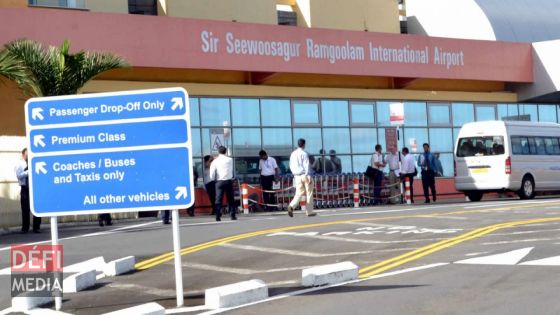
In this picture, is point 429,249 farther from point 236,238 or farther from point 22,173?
point 22,173

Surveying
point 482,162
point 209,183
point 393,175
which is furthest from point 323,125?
point 209,183

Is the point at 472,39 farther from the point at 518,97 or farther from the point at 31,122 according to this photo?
the point at 31,122

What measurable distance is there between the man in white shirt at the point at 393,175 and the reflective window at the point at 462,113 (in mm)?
5979

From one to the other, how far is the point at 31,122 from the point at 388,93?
1043 inches

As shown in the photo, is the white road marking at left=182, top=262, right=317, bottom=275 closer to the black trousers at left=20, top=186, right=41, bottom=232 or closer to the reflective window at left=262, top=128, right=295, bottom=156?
the black trousers at left=20, top=186, right=41, bottom=232

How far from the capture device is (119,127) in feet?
36.7

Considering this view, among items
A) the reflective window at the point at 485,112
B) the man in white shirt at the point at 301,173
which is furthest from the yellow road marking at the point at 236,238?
the reflective window at the point at 485,112

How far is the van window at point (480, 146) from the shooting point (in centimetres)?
3052

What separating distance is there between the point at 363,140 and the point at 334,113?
1640mm

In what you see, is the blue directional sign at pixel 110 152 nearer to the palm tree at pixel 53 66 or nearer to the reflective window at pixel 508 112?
the palm tree at pixel 53 66

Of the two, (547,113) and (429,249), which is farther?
(547,113)

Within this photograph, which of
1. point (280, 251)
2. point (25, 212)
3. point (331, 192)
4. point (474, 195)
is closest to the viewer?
point (280, 251)

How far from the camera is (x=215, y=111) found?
A: 32.4m

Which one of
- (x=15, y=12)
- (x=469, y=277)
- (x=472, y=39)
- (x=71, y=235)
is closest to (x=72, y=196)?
(x=469, y=277)
